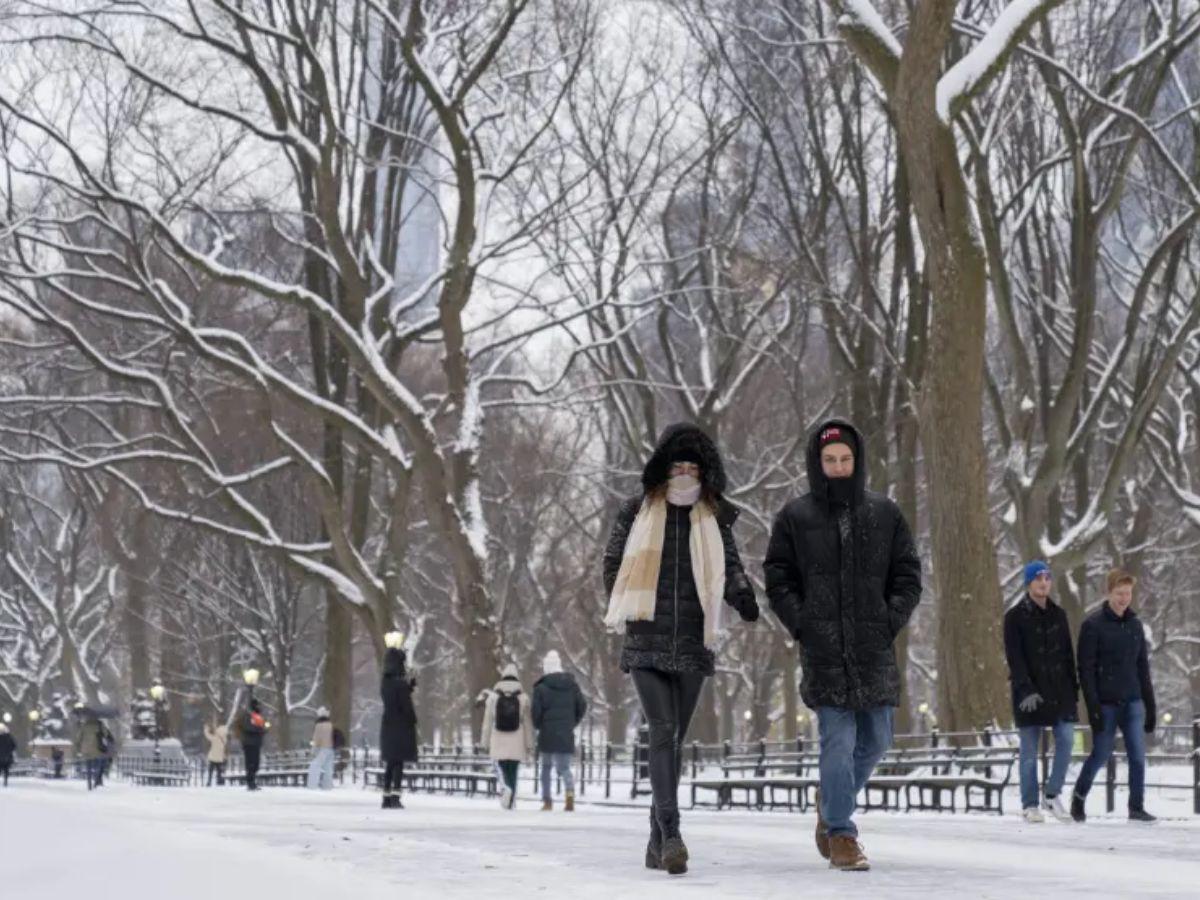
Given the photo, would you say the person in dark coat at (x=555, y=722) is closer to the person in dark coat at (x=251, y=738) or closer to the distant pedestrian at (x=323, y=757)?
the distant pedestrian at (x=323, y=757)

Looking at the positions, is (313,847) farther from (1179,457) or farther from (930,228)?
(1179,457)

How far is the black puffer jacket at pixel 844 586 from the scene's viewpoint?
28.3 feet

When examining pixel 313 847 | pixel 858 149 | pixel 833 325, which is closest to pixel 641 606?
pixel 313 847

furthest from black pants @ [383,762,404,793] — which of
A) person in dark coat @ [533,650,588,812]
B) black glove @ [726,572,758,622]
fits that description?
black glove @ [726,572,758,622]

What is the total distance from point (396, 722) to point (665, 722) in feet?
37.8

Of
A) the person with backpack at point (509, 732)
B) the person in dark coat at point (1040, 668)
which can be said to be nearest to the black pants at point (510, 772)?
the person with backpack at point (509, 732)

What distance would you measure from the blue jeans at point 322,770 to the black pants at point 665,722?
20.3m

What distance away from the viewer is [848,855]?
8766 millimetres

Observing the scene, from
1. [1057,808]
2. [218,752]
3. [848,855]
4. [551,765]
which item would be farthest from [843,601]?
[218,752]

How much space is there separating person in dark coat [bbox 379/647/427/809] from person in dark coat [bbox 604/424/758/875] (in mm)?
10936

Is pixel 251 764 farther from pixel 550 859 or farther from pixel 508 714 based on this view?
pixel 550 859

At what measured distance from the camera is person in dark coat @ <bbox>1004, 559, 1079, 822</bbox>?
44.9ft

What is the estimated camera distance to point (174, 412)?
98.0 ft

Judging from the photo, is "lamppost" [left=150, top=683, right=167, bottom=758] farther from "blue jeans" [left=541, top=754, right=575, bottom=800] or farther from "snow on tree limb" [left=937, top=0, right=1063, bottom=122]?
"snow on tree limb" [left=937, top=0, right=1063, bottom=122]
